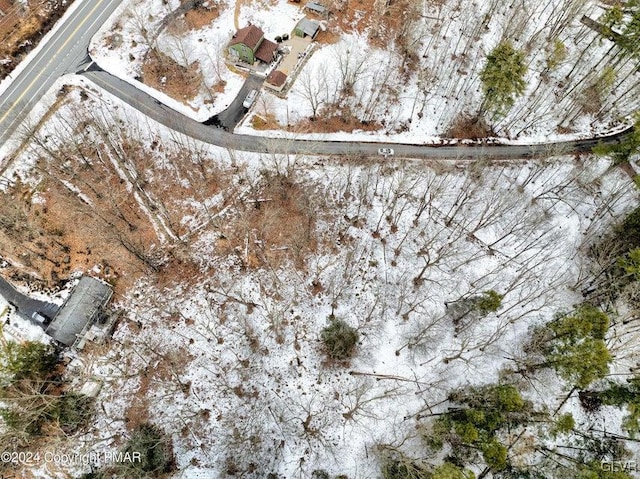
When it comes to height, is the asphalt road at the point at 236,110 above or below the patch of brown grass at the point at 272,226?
above

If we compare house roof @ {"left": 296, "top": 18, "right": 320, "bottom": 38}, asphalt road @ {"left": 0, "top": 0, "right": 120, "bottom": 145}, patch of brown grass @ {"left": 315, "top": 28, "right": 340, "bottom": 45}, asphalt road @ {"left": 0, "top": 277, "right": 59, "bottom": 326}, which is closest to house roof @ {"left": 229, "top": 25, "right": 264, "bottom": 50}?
house roof @ {"left": 296, "top": 18, "right": 320, "bottom": 38}

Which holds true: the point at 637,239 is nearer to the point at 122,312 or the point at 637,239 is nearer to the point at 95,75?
the point at 122,312

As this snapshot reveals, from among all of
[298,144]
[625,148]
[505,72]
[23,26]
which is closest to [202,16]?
[23,26]

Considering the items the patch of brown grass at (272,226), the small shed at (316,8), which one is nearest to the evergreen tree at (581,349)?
the patch of brown grass at (272,226)

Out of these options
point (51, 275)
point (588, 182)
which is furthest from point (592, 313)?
point (51, 275)

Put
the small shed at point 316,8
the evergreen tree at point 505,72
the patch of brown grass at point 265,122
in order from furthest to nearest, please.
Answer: the small shed at point 316,8 → the patch of brown grass at point 265,122 → the evergreen tree at point 505,72

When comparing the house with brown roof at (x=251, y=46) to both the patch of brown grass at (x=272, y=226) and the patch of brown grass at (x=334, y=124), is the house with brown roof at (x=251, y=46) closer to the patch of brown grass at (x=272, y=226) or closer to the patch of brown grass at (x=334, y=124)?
the patch of brown grass at (x=334, y=124)
